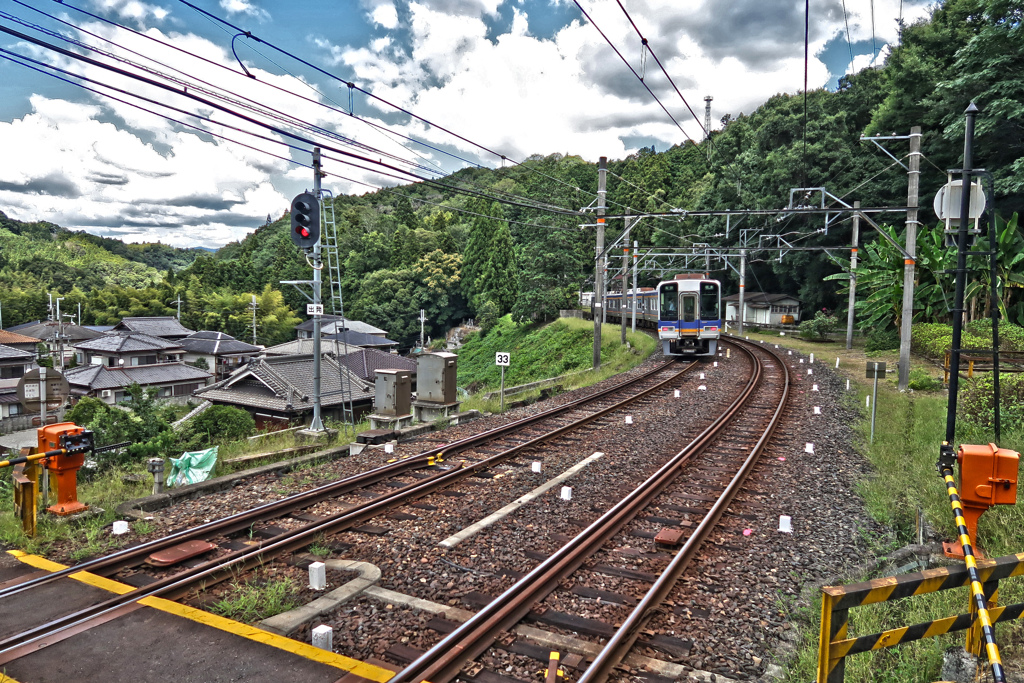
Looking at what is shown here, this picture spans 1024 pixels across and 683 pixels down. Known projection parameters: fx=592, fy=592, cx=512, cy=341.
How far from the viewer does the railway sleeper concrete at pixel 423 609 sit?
4.03 m

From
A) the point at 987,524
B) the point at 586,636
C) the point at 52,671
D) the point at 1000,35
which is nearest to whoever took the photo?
the point at 52,671

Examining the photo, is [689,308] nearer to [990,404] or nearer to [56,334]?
[990,404]

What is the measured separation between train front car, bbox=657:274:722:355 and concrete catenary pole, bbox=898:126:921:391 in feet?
21.7

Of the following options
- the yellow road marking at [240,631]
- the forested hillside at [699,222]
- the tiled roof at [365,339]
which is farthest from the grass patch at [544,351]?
the yellow road marking at [240,631]

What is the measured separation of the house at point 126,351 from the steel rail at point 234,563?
42783 mm

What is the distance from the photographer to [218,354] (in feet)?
161

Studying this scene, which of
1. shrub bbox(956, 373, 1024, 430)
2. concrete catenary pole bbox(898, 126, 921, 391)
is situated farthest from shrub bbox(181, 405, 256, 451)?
concrete catenary pole bbox(898, 126, 921, 391)

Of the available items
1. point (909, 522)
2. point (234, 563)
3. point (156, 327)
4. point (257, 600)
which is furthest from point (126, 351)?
point (909, 522)

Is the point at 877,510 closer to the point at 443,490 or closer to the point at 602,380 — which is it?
the point at 443,490

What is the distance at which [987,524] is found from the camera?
592 centimetres

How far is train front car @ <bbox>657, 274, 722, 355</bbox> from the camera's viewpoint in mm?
21312

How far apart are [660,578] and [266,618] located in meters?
3.23

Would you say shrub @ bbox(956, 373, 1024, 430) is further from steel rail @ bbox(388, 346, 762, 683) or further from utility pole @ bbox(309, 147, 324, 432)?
utility pole @ bbox(309, 147, 324, 432)

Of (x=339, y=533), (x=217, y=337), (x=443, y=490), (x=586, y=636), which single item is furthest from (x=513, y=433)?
(x=217, y=337)
